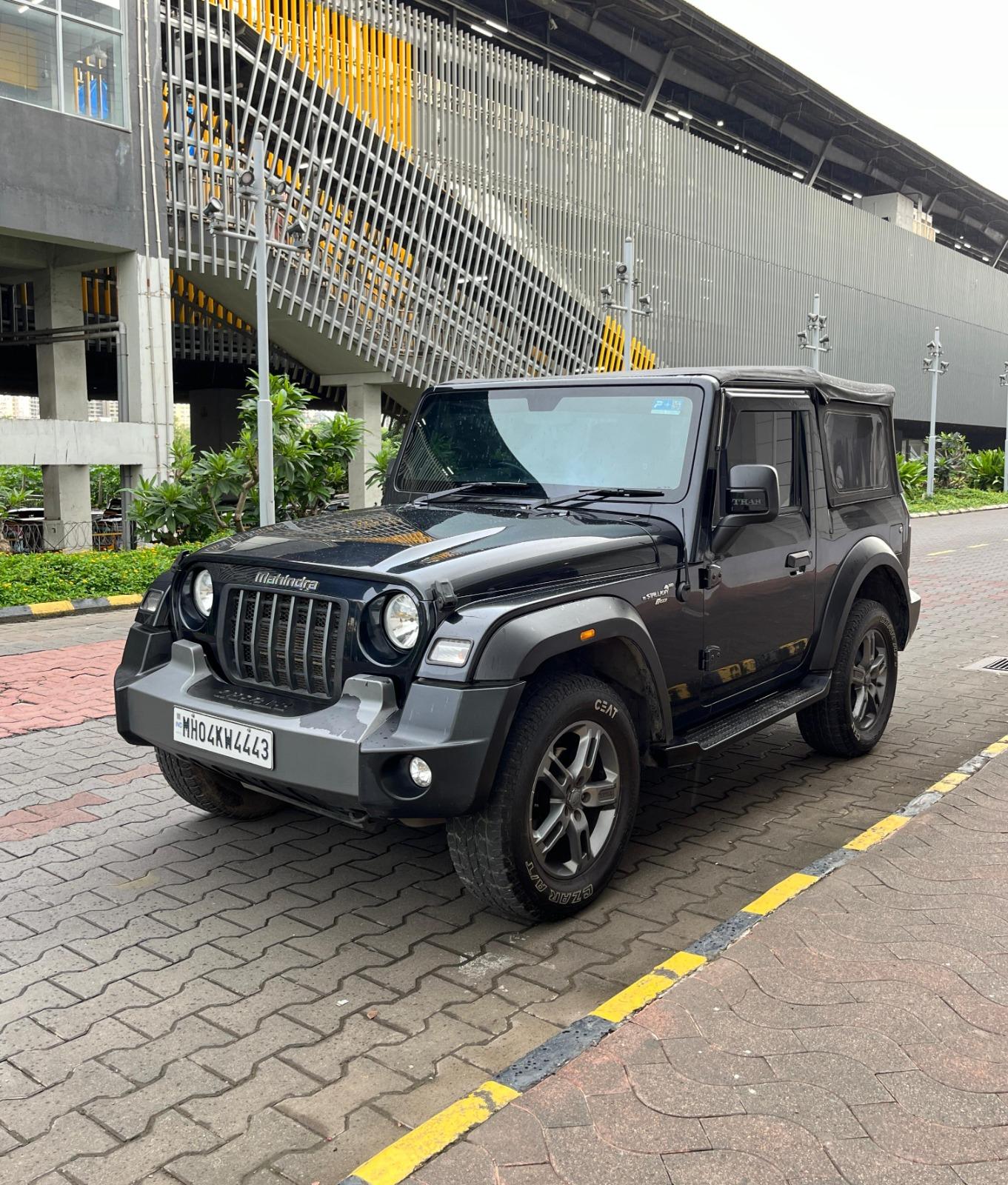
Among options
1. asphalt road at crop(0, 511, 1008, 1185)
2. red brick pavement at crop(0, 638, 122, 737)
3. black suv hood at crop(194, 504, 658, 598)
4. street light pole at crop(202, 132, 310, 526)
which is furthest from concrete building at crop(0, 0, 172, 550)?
black suv hood at crop(194, 504, 658, 598)

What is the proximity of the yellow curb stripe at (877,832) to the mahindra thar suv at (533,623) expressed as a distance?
0.60 meters

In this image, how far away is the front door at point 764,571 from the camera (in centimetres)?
455

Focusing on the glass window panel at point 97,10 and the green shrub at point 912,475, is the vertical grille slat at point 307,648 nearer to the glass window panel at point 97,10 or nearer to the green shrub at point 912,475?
the glass window panel at point 97,10

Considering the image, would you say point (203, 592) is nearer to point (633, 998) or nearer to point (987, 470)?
point (633, 998)

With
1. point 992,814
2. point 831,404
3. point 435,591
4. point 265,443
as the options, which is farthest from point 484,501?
point 265,443

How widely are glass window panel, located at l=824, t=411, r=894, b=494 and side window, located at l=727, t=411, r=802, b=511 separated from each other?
0.38 meters

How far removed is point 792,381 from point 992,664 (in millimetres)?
4514

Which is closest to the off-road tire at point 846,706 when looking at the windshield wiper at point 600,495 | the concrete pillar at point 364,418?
the windshield wiper at point 600,495

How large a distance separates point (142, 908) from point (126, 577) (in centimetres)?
919

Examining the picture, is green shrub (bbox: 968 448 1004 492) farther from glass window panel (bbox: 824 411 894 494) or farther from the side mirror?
the side mirror

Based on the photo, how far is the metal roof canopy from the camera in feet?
113

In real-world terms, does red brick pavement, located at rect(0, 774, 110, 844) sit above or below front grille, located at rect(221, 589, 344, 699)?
below

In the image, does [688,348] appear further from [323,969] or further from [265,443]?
[323,969]

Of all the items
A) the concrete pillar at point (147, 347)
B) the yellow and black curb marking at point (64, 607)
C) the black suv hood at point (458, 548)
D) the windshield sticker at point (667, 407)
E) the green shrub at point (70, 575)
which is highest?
the concrete pillar at point (147, 347)
